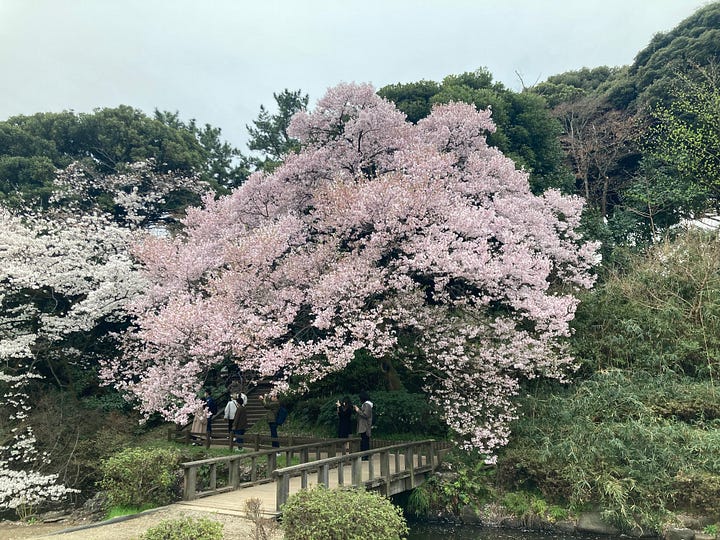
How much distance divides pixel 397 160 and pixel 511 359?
21.3 feet

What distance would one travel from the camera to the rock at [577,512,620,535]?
34.3 ft

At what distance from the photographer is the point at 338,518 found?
657cm

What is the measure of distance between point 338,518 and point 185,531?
6.56 feet

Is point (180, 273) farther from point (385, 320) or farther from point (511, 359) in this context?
point (511, 359)

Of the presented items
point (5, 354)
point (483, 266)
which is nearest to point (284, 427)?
point (5, 354)

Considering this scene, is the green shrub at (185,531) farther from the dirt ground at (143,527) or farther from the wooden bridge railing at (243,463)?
the wooden bridge railing at (243,463)

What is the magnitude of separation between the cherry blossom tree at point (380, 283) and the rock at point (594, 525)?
7.53 ft

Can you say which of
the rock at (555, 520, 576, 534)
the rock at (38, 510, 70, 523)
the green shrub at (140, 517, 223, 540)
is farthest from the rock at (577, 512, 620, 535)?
the rock at (38, 510, 70, 523)

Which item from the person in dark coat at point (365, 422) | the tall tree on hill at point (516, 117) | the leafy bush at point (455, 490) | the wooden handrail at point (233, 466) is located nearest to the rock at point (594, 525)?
the leafy bush at point (455, 490)

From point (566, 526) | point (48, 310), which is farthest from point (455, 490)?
point (48, 310)

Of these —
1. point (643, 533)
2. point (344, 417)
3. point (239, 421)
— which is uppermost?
point (344, 417)

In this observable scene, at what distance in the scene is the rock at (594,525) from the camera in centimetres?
1045

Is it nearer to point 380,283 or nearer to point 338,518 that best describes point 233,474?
point 338,518

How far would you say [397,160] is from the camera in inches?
562
